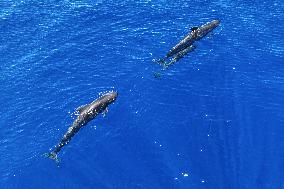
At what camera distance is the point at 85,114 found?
6806cm

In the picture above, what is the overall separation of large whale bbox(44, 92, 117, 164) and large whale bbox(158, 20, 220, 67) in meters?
12.4

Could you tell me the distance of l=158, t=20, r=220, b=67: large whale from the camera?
257 ft

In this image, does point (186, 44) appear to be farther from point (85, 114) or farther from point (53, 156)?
point (53, 156)

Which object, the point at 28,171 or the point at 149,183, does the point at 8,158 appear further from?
the point at 149,183

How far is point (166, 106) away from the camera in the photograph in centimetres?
7125

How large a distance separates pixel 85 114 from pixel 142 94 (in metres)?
9.95

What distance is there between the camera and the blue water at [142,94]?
207ft

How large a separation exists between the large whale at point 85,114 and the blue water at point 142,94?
3.12ft

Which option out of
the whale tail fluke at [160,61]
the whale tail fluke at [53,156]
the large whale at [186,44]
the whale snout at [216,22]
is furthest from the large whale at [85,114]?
the whale snout at [216,22]

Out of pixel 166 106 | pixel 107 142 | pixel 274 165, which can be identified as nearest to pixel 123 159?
pixel 107 142

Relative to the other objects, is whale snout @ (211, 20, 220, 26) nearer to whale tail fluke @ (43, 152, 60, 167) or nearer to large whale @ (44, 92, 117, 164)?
large whale @ (44, 92, 117, 164)

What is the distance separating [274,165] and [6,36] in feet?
168

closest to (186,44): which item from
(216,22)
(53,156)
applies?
(216,22)

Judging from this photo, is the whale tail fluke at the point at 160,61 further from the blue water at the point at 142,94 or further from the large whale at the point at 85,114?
the large whale at the point at 85,114
